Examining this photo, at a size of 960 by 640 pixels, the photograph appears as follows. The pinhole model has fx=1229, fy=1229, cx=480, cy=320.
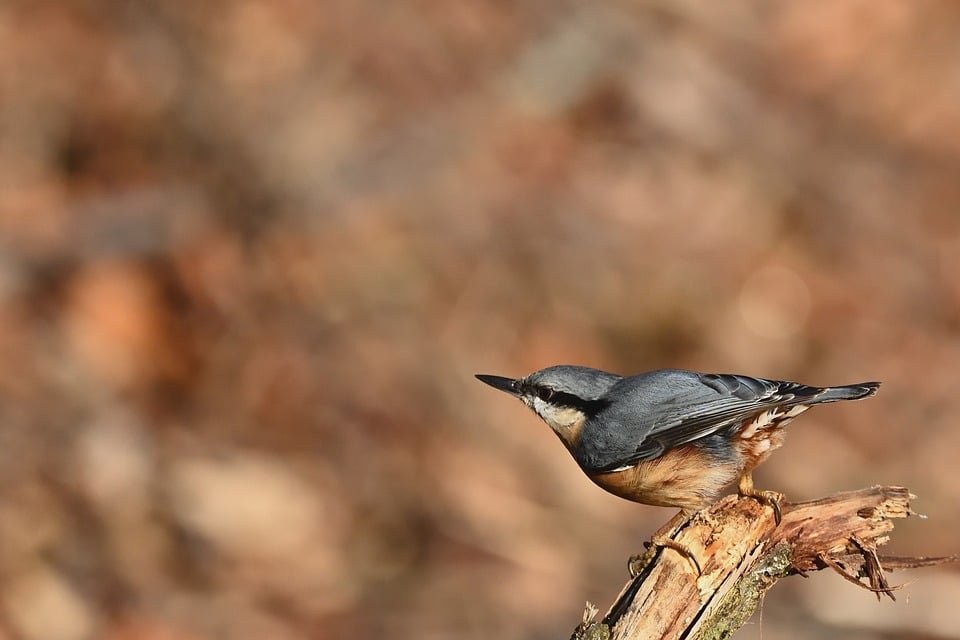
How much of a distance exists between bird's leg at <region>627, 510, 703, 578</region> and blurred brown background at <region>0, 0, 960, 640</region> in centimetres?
258

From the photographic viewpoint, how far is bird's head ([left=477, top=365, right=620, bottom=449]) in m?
3.70

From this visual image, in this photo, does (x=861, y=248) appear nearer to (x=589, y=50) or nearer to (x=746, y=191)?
(x=746, y=191)

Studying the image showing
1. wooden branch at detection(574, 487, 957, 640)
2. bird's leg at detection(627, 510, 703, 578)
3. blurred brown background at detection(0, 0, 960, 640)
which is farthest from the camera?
blurred brown background at detection(0, 0, 960, 640)

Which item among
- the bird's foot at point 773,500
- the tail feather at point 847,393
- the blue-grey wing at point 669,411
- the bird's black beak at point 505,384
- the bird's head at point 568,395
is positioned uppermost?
the bird's black beak at point 505,384

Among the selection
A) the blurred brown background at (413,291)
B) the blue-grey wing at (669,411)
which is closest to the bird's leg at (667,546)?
the blue-grey wing at (669,411)

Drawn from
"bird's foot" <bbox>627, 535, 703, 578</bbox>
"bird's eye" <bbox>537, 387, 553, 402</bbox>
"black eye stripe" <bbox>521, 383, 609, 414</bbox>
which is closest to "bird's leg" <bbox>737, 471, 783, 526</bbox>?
"bird's foot" <bbox>627, 535, 703, 578</bbox>

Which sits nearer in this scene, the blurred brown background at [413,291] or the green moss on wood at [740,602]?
the green moss on wood at [740,602]

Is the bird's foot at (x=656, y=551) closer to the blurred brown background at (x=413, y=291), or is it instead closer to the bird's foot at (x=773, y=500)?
the bird's foot at (x=773, y=500)

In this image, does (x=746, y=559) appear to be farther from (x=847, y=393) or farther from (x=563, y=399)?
(x=563, y=399)

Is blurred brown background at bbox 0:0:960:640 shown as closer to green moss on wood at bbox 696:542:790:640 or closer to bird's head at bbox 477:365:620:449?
bird's head at bbox 477:365:620:449

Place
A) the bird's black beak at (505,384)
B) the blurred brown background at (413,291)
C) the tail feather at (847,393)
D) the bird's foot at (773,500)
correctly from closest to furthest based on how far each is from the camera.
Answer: the bird's foot at (773,500) → the tail feather at (847,393) → the bird's black beak at (505,384) → the blurred brown background at (413,291)

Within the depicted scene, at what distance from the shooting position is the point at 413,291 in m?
6.97

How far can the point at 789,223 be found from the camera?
8.16 meters

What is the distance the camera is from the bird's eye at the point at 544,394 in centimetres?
379
